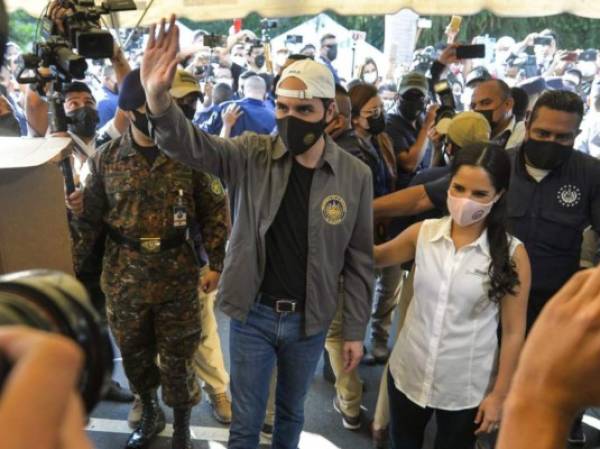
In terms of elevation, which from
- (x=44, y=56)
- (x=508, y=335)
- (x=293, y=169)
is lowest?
(x=508, y=335)

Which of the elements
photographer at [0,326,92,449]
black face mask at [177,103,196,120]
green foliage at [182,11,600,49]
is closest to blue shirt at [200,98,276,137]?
black face mask at [177,103,196,120]

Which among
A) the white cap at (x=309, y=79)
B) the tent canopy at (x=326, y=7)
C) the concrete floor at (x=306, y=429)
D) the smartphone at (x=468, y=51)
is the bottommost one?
the concrete floor at (x=306, y=429)

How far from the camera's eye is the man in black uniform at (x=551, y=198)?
236 cm

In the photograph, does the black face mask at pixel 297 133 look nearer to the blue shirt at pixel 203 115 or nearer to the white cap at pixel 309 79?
the white cap at pixel 309 79

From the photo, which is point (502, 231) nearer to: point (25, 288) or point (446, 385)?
point (446, 385)

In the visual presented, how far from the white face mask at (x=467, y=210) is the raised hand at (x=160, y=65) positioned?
992 millimetres

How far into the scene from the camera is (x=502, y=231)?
1.89 metres

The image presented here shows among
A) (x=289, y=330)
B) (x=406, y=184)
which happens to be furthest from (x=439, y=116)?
(x=289, y=330)

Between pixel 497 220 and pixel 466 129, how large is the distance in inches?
33.8

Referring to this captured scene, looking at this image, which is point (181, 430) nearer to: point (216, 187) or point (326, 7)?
point (216, 187)

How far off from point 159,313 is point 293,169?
0.96m

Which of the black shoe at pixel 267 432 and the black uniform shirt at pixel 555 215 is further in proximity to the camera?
the black shoe at pixel 267 432

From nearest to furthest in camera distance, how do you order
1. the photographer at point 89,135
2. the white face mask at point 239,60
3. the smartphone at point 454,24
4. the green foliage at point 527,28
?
the photographer at point 89,135, the smartphone at point 454,24, the white face mask at point 239,60, the green foliage at point 527,28

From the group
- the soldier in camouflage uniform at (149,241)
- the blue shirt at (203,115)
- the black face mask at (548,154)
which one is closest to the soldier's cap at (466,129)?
the black face mask at (548,154)
